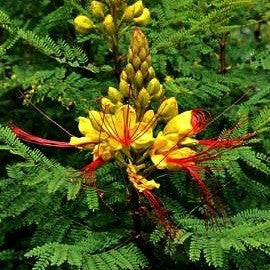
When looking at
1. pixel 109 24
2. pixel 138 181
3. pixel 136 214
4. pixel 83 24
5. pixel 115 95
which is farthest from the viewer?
pixel 83 24

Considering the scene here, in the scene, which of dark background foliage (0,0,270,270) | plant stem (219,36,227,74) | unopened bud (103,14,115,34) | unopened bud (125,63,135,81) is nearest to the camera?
unopened bud (125,63,135,81)

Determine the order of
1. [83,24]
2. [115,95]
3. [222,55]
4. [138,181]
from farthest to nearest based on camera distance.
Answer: [222,55] → [83,24] → [115,95] → [138,181]

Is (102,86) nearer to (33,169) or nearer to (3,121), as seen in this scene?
(33,169)

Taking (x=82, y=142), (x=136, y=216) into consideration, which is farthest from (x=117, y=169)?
(x=82, y=142)

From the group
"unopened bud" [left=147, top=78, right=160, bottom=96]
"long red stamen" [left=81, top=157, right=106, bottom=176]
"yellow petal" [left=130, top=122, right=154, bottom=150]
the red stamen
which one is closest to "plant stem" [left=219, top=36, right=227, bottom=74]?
the red stamen

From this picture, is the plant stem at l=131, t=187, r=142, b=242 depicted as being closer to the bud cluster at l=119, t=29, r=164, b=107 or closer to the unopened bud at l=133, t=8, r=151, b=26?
the bud cluster at l=119, t=29, r=164, b=107

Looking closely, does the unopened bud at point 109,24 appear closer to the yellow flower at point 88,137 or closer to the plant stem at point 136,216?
the yellow flower at point 88,137

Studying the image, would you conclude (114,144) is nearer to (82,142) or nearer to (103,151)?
(103,151)
